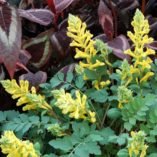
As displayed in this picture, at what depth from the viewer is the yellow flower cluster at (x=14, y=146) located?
689 mm

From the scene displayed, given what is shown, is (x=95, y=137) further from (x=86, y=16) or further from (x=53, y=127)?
(x=86, y=16)

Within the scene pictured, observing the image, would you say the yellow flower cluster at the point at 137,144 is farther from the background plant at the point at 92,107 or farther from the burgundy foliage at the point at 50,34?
the burgundy foliage at the point at 50,34

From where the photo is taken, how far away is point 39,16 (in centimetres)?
120

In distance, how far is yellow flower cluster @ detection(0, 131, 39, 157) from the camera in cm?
69

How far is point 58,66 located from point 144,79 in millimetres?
380

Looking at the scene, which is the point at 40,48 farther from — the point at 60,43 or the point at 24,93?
the point at 24,93

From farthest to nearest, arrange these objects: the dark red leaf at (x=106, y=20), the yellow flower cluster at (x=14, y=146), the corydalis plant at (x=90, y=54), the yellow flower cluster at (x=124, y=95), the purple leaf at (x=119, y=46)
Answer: the dark red leaf at (x=106, y=20), the purple leaf at (x=119, y=46), the corydalis plant at (x=90, y=54), the yellow flower cluster at (x=124, y=95), the yellow flower cluster at (x=14, y=146)

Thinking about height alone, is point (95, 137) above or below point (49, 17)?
below

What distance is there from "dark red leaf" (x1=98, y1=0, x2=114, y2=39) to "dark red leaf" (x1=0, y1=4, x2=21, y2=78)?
0.24 meters

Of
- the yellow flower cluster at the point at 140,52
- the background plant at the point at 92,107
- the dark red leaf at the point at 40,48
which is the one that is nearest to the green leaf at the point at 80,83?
the background plant at the point at 92,107

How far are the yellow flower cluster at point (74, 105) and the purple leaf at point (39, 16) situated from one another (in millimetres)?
385

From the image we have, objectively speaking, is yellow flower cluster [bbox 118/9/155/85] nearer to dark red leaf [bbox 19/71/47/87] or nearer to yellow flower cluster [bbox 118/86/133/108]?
yellow flower cluster [bbox 118/86/133/108]

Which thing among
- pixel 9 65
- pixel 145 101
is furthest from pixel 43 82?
pixel 145 101

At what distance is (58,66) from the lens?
125cm
